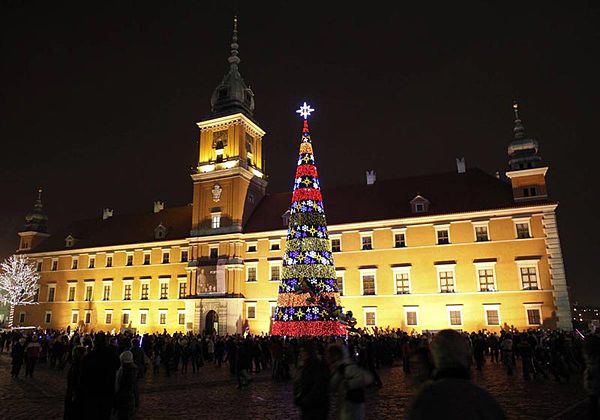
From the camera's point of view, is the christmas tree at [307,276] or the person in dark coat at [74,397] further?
the christmas tree at [307,276]

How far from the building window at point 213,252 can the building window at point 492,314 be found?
927 inches

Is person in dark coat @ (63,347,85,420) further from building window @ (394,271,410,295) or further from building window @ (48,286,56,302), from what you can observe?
building window @ (48,286,56,302)

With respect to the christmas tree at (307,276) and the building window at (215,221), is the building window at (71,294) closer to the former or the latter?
the building window at (215,221)

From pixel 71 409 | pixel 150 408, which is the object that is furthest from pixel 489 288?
pixel 71 409

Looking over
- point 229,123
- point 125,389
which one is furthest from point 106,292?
point 125,389

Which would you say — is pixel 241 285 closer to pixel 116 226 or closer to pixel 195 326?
pixel 195 326

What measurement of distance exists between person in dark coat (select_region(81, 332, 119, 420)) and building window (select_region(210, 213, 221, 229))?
3747cm

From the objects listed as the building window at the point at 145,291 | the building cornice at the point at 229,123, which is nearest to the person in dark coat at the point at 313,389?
the building cornice at the point at 229,123

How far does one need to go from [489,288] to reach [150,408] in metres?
28.0

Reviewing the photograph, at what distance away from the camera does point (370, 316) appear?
119ft

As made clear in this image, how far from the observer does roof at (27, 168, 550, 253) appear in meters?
36.6

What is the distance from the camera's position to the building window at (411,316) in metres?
34.7

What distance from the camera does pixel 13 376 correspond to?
1822 centimetres

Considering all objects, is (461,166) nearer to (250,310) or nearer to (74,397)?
(250,310)
